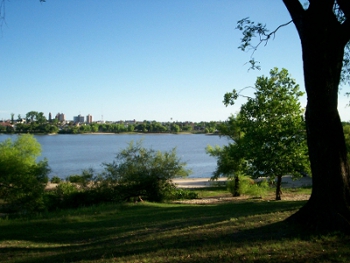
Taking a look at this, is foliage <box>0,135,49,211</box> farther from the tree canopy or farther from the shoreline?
the tree canopy

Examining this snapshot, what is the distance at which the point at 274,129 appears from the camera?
74.7 feet

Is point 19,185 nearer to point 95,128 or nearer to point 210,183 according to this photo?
point 210,183

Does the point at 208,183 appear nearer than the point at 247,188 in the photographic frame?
No

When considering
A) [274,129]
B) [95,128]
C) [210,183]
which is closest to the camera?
[274,129]

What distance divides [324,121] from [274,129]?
15524 millimetres

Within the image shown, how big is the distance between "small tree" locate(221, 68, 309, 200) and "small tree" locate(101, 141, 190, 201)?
671 centimetres

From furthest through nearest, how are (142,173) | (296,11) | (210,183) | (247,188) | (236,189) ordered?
(210,183)
(236,189)
(247,188)
(142,173)
(296,11)

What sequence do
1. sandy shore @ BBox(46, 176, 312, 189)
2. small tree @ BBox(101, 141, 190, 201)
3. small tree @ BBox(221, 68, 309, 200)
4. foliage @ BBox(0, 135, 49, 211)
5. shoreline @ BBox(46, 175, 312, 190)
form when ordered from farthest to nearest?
sandy shore @ BBox(46, 176, 312, 189) → shoreline @ BBox(46, 175, 312, 190) → small tree @ BBox(101, 141, 190, 201) → foliage @ BBox(0, 135, 49, 211) → small tree @ BBox(221, 68, 309, 200)

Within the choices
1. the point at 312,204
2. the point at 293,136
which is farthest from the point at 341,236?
the point at 293,136

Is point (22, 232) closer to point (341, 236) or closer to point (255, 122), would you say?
point (341, 236)

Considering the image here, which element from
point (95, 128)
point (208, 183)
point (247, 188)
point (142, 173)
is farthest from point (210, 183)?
point (95, 128)

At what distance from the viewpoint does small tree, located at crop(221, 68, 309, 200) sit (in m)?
22.3

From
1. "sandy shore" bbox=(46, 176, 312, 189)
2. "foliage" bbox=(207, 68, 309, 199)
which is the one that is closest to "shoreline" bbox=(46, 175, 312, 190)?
"sandy shore" bbox=(46, 176, 312, 189)

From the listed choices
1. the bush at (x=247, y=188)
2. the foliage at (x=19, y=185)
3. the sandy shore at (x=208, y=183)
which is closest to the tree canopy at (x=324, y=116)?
the foliage at (x=19, y=185)
